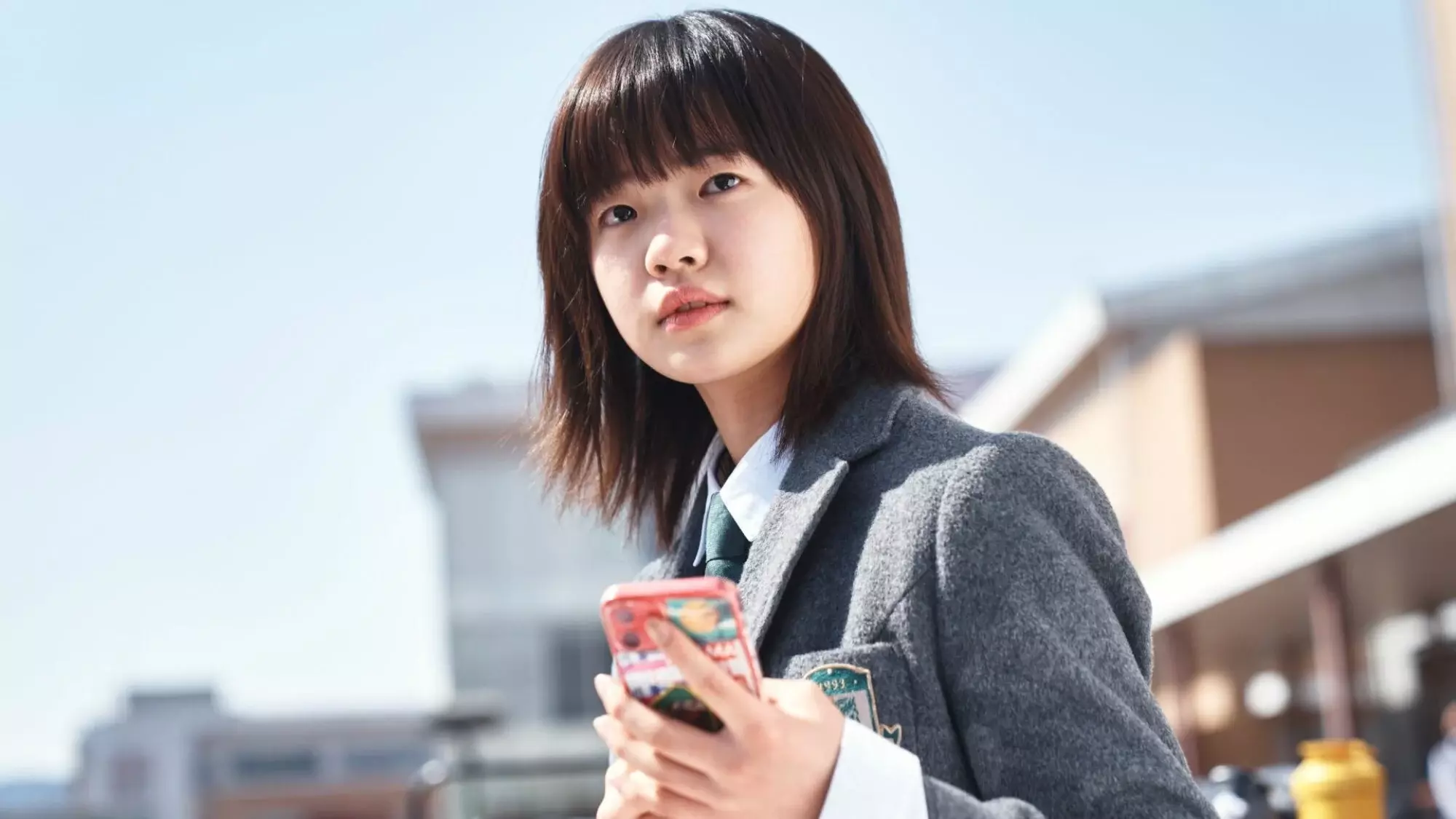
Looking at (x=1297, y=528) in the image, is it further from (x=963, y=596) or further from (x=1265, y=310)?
(x=963, y=596)

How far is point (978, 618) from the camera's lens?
124 cm

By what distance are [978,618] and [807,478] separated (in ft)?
0.88

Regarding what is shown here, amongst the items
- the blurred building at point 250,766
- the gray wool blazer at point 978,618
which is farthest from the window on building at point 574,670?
the gray wool blazer at point 978,618

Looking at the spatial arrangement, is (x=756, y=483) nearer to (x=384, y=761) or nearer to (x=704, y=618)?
(x=704, y=618)

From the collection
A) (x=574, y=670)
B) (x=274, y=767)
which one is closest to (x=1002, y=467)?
(x=574, y=670)

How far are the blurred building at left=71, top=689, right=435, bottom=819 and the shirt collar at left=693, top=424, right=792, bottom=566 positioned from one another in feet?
157

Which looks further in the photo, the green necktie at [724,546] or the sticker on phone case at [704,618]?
the green necktie at [724,546]

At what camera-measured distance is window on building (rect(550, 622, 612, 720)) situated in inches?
1224

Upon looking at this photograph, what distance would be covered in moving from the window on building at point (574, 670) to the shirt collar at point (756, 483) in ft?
97.1

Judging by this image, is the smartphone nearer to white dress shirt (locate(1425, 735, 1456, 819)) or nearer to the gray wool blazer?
the gray wool blazer

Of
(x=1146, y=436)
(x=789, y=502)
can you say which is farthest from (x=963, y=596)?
(x=1146, y=436)

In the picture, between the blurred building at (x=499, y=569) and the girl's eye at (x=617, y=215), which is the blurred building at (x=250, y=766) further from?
the girl's eye at (x=617, y=215)

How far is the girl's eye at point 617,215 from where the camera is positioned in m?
1.56

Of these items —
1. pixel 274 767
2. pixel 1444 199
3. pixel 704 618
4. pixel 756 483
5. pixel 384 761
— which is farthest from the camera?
pixel 384 761
